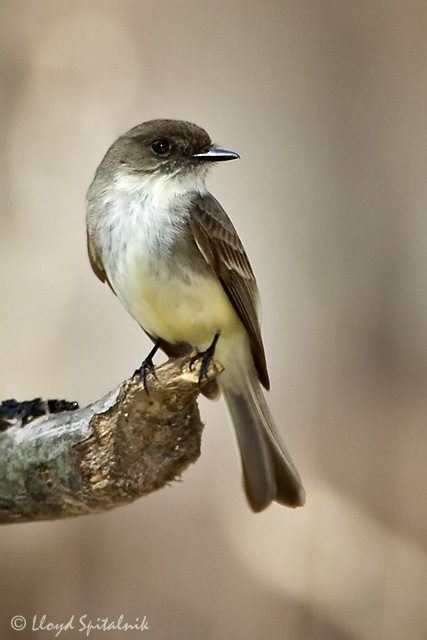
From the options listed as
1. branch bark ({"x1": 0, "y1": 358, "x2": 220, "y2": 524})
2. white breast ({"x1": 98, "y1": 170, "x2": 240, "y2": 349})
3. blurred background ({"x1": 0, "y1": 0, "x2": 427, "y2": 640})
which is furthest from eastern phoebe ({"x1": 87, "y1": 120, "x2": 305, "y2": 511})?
blurred background ({"x1": 0, "y1": 0, "x2": 427, "y2": 640})

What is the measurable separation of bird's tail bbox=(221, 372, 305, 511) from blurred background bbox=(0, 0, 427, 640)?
44 centimetres

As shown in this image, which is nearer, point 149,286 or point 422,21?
point 149,286

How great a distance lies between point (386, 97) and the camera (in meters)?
3.11

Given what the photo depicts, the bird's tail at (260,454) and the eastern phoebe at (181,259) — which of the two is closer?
the eastern phoebe at (181,259)

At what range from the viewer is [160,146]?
2254 mm

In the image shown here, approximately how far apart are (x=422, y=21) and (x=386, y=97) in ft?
0.90

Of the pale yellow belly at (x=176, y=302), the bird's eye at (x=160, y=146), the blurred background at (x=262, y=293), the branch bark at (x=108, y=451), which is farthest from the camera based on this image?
the blurred background at (x=262, y=293)

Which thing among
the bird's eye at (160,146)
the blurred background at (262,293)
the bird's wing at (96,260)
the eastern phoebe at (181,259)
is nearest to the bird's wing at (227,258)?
the eastern phoebe at (181,259)

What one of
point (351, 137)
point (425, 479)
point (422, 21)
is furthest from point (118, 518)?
point (422, 21)

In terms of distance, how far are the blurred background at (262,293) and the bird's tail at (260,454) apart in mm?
441

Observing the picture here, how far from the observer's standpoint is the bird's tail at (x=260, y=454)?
2297 millimetres

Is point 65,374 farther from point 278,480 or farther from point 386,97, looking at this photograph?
point 386,97

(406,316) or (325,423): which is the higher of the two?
(406,316)

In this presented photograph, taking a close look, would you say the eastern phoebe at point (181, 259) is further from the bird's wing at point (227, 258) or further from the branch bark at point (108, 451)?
the branch bark at point (108, 451)
